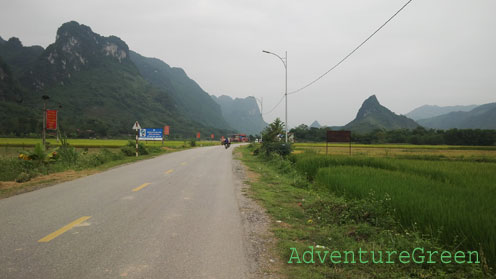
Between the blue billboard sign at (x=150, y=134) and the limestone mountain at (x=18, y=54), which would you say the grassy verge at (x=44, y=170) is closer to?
the blue billboard sign at (x=150, y=134)

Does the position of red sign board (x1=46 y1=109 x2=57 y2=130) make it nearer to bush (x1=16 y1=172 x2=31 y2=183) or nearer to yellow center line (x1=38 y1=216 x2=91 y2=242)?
bush (x1=16 y1=172 x2=31 y2=183)

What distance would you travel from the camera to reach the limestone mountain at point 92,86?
12975 cm

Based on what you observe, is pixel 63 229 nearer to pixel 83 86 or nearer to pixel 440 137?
pixel 440 137

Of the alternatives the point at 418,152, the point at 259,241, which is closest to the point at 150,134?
the point at 418,152

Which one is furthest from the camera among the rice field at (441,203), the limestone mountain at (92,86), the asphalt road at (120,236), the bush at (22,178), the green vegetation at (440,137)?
the limestone mountain at (92,86)

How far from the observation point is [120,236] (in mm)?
4453

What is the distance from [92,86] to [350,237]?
17345 centimetres

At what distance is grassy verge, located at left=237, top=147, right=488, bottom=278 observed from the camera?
138 inches

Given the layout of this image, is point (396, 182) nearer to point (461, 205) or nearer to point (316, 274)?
point (461, 205)

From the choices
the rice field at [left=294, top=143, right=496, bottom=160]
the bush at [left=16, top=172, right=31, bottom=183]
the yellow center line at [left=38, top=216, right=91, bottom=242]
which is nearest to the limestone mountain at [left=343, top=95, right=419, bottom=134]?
the rice field at [left=294, top=143, right=496, bottom=160]

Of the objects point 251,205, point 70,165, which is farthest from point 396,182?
point 70,165

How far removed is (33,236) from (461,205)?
7.29 meters

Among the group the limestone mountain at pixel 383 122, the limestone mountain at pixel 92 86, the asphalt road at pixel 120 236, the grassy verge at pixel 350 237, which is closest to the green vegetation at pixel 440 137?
the grassy verge at pixel 350 237

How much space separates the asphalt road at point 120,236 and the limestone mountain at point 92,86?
385 feet
